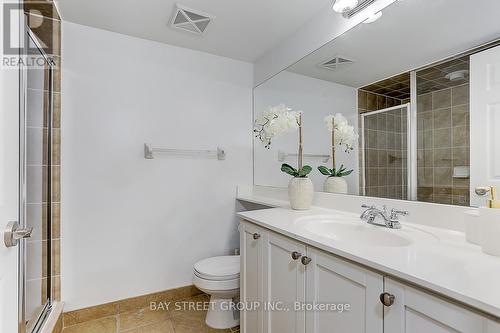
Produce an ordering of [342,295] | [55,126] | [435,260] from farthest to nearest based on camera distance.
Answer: [55,126] < [342,295] < [435,260]

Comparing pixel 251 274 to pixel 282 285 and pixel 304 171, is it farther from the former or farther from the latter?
pixel 304 171

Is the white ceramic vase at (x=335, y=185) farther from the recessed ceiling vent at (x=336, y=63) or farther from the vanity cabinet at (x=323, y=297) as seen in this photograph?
the recessed ceiling vent at (x=336, y=63)

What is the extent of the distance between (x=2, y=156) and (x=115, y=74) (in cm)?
139

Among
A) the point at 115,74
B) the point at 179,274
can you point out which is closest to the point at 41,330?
the point at 179,274

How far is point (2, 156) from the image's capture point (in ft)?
2.37

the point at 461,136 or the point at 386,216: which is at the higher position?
the point at 461,136

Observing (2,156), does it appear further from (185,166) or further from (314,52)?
(314,52)

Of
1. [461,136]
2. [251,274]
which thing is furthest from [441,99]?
[251,274]

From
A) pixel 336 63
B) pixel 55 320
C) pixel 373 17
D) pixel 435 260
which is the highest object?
pixel 373 17

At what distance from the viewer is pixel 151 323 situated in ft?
5.85

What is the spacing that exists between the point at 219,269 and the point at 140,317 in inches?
28.0

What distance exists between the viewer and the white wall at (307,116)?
159 cm

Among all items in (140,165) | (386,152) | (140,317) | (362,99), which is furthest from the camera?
(140,165)

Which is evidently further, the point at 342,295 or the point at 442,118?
the point at 442,118
